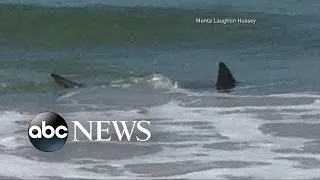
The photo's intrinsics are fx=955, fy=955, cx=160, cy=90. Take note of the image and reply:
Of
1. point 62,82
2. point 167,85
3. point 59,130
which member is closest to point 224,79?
point 167,85

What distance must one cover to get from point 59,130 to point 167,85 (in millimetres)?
3976

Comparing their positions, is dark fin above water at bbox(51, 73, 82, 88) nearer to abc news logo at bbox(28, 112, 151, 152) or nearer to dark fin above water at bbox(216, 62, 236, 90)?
dark fin above water at bbox(216, 62, 236, 90)

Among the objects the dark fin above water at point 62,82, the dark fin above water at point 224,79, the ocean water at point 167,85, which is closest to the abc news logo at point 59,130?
the ocean water at point 167,85

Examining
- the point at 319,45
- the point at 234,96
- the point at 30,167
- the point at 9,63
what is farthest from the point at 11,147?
the point at 319,45

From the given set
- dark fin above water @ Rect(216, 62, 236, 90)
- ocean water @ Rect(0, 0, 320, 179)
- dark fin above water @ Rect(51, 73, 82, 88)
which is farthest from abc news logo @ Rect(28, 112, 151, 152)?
dark fin above water @ Rect(216, 62, 236, 90)

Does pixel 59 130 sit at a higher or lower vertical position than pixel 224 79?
lower

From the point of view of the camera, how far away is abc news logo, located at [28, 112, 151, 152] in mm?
7848

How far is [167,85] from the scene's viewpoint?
38.9 feet

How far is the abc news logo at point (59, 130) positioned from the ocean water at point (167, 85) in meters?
0.08

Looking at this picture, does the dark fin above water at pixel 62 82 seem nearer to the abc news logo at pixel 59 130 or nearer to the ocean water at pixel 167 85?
the ocean water at pixel 167 85

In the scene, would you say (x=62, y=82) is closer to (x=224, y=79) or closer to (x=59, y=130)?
(x=224, y=79)

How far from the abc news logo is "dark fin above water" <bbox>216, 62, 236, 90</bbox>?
253 cm

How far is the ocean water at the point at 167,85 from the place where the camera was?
7.57 m

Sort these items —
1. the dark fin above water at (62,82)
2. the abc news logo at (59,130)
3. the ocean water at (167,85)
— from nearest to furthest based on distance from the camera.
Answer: the ocean water at (167,85) < the abc news logo at (59,130) < the dark fin above water at (62,82)
